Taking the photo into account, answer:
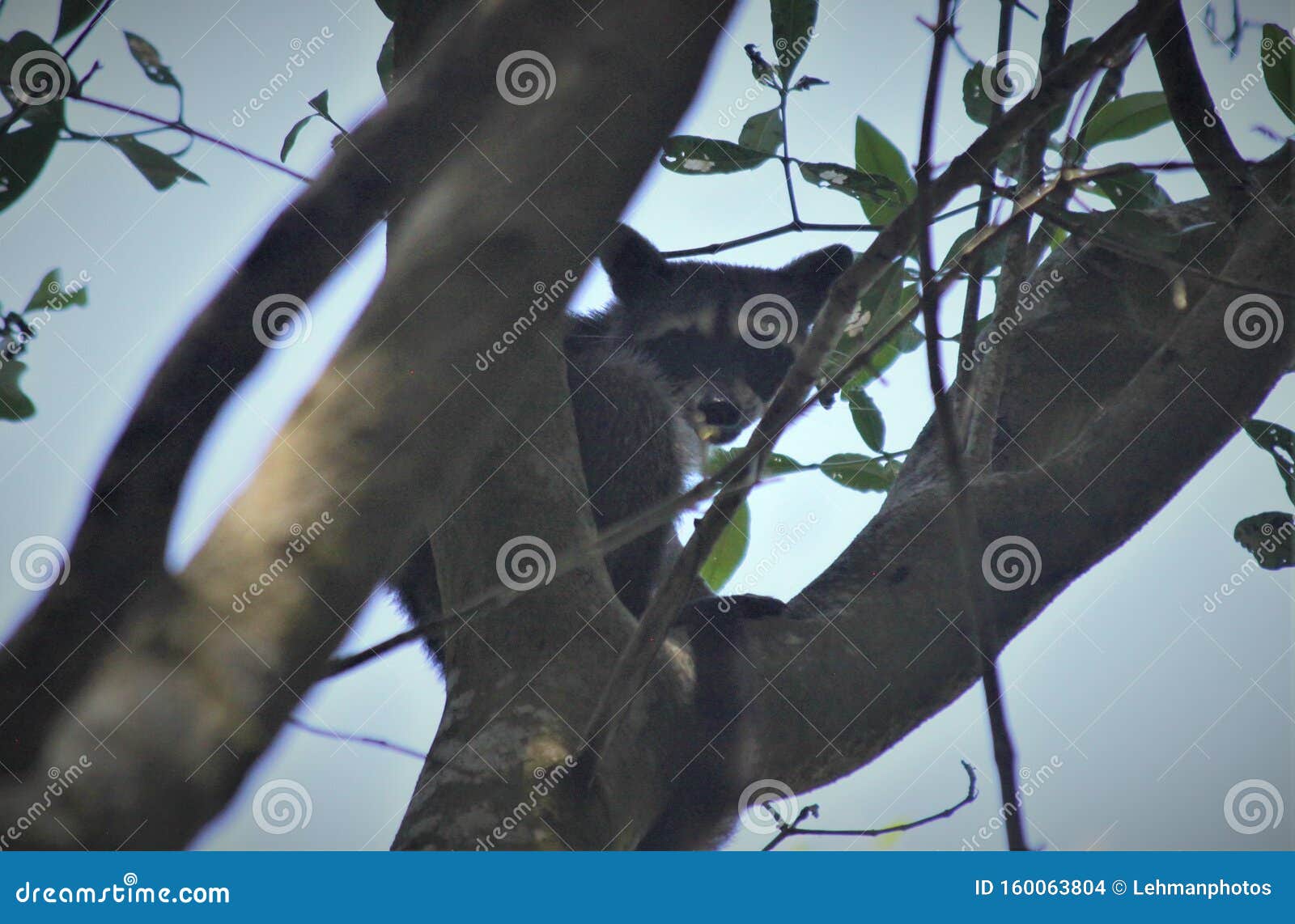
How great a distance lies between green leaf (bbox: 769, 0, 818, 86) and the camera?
3.21m

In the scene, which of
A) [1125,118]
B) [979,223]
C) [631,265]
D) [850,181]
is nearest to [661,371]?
[631,265]

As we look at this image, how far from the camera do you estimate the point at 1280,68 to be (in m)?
3.37

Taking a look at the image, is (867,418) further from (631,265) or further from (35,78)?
(35,78)

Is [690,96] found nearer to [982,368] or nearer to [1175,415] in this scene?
[982,368]

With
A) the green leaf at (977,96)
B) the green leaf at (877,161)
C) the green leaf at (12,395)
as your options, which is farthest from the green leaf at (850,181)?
the green leaf at (12,395)

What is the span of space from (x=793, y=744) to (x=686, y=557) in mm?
845

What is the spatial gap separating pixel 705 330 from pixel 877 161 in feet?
5.88

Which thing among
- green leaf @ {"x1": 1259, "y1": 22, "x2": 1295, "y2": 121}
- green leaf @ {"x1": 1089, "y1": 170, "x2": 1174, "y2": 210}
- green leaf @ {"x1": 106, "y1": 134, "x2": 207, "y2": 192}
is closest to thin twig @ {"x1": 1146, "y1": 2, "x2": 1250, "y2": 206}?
green leaf @ {"x1": 1089, "y1": 170, "x2": 1174, "y2": 210}

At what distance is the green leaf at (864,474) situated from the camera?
4.03 metres

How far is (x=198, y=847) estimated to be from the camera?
1942mm

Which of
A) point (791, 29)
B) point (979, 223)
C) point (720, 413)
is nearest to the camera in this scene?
point (979, 223)

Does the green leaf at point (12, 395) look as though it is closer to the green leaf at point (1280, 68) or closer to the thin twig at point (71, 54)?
the thin twig at point (71, 54)

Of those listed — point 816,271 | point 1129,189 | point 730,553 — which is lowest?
point 730,553

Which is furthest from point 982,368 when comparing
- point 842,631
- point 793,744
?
point 793,744
